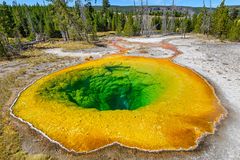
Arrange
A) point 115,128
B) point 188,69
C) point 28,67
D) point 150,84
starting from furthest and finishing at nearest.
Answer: point 28,67, point 188,69, point 150,84, point 115,128

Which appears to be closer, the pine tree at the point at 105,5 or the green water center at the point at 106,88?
the green water center at the point at 106,88

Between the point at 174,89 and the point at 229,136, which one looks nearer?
the point at 229,136

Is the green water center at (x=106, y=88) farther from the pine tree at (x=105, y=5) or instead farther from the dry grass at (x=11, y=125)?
the pine tree at (x=105, y=5)

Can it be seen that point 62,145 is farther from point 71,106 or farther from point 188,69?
point 188,69

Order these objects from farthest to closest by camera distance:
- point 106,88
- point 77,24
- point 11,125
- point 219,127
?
1. point 77,24
2. point 106,88
3. point 11,125
4. point 219,127

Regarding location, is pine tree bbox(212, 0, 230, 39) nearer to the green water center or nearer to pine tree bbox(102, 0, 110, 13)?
the green water center

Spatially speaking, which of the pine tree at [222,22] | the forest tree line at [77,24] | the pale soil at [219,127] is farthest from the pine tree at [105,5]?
the pale soil at [219,127]

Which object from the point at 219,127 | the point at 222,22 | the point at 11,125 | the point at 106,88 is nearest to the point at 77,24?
the point at 106,88

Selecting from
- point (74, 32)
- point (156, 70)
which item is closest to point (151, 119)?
point (156, 70)

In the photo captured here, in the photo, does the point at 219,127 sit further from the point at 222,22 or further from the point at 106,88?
the point at 222,22

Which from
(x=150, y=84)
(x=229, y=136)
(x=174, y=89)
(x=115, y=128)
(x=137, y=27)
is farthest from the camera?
(x=137, y=27)

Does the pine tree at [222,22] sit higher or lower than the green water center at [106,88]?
higher
